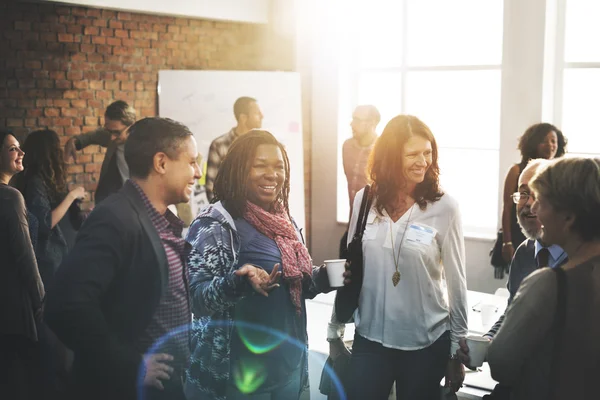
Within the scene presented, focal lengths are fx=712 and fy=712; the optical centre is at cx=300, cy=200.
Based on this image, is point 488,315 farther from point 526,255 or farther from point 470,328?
point 526,255

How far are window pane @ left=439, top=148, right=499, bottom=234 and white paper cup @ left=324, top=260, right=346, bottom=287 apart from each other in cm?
407

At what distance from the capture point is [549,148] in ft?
15.4

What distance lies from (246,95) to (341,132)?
1.19m

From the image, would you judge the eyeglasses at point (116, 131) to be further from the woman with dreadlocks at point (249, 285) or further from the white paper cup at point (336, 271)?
the white paper cup at point (336, 271)

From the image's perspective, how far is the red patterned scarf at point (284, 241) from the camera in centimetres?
238

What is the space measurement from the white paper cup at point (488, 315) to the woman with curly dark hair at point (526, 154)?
5.64 ft

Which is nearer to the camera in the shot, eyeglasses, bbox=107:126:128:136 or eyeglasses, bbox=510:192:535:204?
eyeglasses, bbox=510:192:535:204

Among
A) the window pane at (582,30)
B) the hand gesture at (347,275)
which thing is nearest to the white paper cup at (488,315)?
the hand gesture at (347,275)

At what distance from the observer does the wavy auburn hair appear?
2527 mm

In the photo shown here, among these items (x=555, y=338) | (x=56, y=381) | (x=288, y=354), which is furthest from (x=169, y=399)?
(x=56, y=381)

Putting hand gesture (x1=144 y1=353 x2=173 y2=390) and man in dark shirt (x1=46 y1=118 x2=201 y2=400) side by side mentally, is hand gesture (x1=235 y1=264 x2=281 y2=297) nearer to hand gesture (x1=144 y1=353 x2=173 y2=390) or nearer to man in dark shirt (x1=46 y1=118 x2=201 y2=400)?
man in dark shirt (x1=46 y1=118 x2=201 y2=400)

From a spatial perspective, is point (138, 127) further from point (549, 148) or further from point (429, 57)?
A: point (429, 57)

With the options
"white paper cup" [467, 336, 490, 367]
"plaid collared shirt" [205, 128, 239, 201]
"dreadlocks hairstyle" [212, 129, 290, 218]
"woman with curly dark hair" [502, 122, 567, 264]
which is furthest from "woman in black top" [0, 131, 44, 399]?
"woman with curly dark hair" [502, 122, 567, 264]

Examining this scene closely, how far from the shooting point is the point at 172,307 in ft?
5.98
